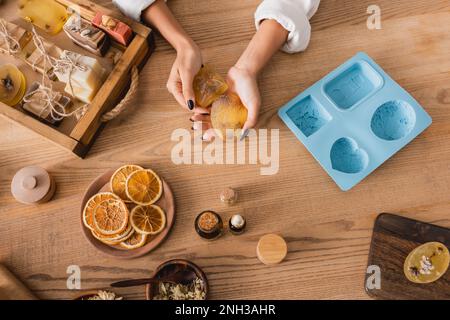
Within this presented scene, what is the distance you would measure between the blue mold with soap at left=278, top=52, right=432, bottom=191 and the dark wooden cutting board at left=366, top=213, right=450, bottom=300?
0.50 feet

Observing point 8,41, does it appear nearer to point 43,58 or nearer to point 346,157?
point 43,58

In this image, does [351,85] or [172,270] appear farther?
[351,85]

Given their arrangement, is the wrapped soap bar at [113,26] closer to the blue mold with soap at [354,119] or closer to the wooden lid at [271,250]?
the blue mold with soap at [354,119]

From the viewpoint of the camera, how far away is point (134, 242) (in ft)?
3.63

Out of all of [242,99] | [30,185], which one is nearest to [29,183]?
[30,185]

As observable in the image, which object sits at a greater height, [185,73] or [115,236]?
[185,73]

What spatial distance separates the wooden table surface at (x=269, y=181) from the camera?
3.63 ft

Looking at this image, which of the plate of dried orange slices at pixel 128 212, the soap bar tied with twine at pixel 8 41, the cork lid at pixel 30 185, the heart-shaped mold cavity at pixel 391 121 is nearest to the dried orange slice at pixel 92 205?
the plate of dried orange slices at pixel 128 212

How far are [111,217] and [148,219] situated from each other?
10cm

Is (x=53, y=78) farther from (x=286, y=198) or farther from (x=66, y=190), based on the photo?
(x=286, y=198)

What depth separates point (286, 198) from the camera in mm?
1145

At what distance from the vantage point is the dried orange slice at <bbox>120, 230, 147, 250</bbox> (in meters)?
1.09


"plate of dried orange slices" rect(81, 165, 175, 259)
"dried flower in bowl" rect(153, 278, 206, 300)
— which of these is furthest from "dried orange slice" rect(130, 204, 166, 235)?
"dried flower in bowl" rect(153, 278, 206, 300)

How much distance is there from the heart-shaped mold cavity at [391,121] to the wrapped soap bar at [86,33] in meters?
0.81
